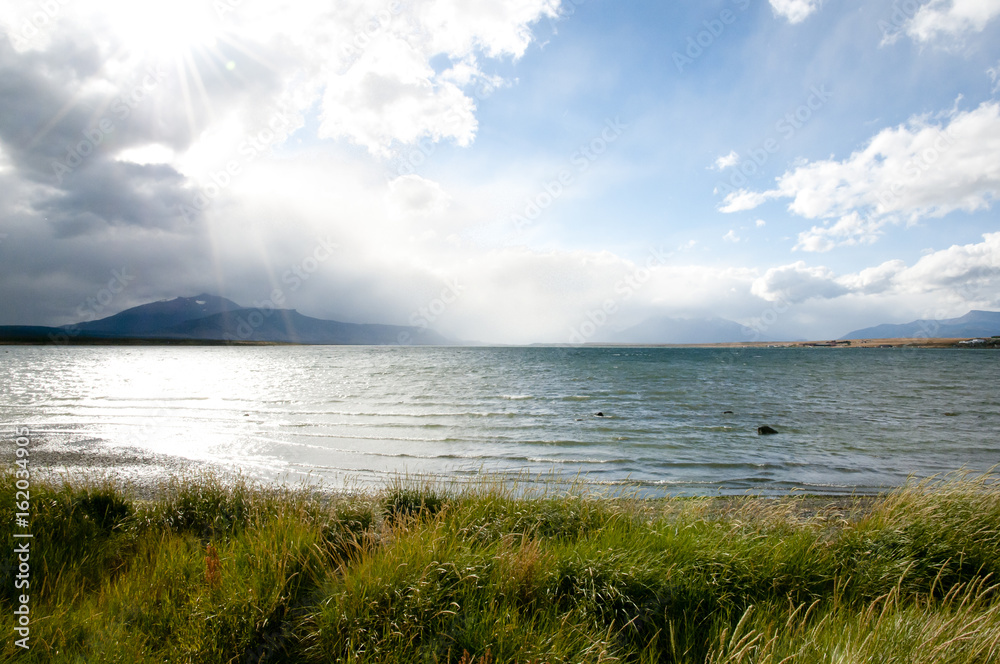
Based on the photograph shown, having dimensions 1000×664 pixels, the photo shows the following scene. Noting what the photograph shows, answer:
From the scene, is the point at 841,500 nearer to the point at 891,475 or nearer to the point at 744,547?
the point at 891,475

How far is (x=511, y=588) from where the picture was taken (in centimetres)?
535

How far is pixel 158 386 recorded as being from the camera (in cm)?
5584

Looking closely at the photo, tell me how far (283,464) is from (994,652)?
2059 centimetres

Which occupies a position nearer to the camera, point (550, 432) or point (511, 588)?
point (511, 588)

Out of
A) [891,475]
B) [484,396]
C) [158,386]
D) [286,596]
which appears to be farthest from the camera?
[158,386]

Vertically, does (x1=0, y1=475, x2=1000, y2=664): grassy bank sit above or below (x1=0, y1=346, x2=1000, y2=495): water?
above

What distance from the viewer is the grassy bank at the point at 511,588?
4.45m

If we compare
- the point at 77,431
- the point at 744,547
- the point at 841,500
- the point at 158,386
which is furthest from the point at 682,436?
the point at 158,386

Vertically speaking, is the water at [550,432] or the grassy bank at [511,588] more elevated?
the grassy bank at [511,588]

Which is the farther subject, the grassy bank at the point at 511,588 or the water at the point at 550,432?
the water at the point at 550,432

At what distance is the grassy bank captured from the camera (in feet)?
14.6

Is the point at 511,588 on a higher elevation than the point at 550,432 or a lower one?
higher

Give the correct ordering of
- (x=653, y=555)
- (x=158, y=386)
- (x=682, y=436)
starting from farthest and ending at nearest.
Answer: (x=158, y=386) < (x=682, y=436) < (x=653, y=555)

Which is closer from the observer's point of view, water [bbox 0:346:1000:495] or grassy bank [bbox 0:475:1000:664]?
grassy bank [bbox 0:475:1000:664]
